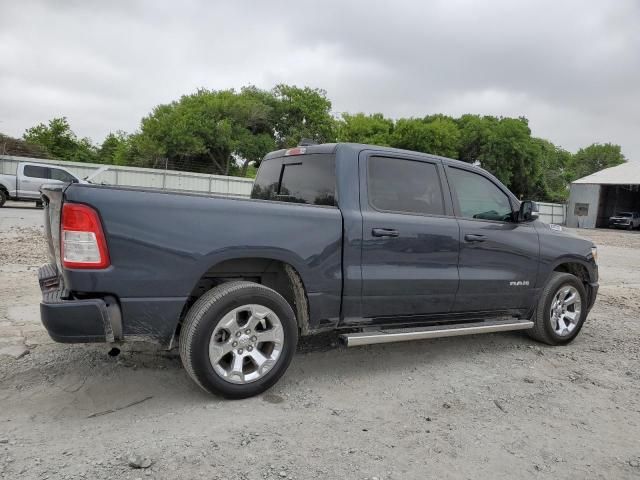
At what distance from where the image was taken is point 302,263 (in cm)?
356

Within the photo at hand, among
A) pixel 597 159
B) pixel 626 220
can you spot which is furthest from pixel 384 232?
pixel 597 159

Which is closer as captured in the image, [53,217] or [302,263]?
[53,217]

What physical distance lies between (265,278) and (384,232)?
3.25 feet

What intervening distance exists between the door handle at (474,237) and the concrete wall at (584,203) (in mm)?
42865

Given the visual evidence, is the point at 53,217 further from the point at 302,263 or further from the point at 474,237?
the point at 474,237

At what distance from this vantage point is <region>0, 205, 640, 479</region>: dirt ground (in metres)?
2.68

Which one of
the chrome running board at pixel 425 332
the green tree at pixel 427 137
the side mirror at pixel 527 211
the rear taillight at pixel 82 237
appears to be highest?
the green tree at pixel 427 137

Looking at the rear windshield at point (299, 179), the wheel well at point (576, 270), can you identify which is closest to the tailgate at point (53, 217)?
the rear windshield at point (299, 179)

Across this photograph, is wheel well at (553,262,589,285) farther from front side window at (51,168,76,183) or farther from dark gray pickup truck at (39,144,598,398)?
front side window at (51,168,76,183)

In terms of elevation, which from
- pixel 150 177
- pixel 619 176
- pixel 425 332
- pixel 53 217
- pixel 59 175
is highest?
pixel 619 176

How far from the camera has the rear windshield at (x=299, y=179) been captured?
13.1 feet

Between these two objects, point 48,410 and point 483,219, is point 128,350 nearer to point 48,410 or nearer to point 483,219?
point 48,410

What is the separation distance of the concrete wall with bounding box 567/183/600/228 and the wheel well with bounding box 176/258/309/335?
44.3 meters

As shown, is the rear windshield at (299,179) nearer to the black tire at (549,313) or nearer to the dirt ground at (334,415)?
the dirt ground at (334,415)
